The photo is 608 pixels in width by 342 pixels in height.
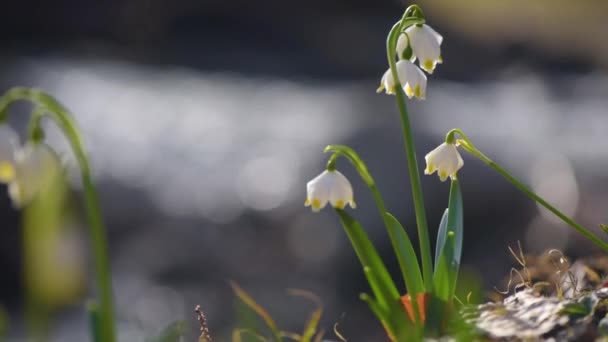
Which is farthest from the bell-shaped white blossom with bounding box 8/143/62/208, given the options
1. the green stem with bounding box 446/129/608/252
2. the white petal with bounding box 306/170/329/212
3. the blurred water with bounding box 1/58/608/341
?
the blurred water with bounding box 1/58/608/341

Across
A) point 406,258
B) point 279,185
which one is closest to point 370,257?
point 406,258

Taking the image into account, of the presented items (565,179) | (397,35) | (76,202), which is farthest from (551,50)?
(397,35)

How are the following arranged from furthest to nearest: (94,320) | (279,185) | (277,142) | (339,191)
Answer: (277,142), (279,185), (339,191), (94,320)

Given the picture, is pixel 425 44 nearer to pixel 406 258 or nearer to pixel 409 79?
pixel 409 79

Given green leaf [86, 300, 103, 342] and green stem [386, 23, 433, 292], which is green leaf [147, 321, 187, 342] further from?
green stem [386, 23, 433, 292]

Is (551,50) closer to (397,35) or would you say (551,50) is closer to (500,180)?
(500,180)

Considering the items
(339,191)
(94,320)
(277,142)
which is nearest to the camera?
(94,320)

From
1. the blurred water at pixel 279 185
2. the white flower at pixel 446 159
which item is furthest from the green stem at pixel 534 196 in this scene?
the blurred water at pixel 279 185
